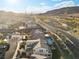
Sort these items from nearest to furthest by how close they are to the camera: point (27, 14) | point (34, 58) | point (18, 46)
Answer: point (34, 58) < point (18, 46) < point (27, 14)

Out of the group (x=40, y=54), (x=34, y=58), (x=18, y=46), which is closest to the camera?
(x=34, y=58)

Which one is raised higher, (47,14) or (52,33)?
(47,14)

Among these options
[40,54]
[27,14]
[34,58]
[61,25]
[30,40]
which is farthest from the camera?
[27,14]

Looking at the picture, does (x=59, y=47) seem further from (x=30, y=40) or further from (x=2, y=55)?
(x=2, y=55)

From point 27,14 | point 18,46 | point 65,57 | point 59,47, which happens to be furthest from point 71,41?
point 27,14

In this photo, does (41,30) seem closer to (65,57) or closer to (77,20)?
(77,20)

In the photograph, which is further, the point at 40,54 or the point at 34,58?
the point at 40,54

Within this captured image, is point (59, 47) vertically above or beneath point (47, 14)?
beneath

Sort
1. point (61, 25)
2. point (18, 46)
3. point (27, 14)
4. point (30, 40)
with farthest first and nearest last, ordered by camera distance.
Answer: point (27, 14) → point (61, 25) → point (30, 40) → point (18, 46)

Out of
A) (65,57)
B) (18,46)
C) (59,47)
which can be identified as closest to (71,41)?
(59,47)
